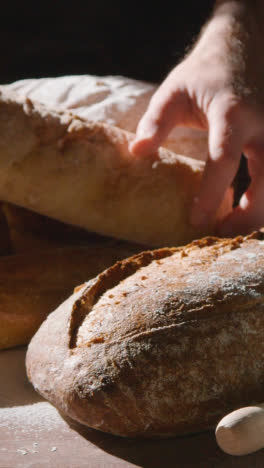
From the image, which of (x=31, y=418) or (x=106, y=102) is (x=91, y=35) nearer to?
(x=106, y=102)

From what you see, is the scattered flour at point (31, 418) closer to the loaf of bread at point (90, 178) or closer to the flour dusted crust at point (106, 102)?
the loaf of bread at point (90, 178)

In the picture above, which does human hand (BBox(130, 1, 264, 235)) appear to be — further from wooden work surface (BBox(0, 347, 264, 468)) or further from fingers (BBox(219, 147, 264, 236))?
wooden work surface (BBox(0, 347, 264, 468))

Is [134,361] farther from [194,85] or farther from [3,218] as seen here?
[194,85]

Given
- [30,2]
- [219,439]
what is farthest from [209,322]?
[30,2]

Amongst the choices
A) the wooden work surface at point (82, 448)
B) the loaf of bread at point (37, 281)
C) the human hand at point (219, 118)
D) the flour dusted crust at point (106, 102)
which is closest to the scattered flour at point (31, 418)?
the wooden work surface at point (82, 448)

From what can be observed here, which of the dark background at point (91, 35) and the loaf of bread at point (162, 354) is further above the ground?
the dark background at point (91, 35)

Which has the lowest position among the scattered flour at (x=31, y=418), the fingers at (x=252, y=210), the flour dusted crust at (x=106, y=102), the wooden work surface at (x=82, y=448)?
the scattered flour at (x=31, y=418)

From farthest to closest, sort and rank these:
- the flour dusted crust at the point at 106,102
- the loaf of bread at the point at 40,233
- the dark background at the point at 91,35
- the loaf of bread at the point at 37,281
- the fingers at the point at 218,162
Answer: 1. the dark background at the point at 91,35
2. the flour dusted crust at the point at 106,102
3. the loaf of bread at the point at 40,233
4. the fingers at the point at 218,162
5. the loaf of bread at the point at 37,281
